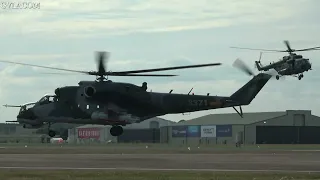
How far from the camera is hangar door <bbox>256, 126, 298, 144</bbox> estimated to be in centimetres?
12775

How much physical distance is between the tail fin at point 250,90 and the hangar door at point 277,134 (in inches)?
2523

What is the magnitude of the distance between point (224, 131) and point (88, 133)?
32994 millimetres

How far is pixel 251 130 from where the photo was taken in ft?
429

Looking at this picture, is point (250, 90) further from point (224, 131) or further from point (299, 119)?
point (299, 119)

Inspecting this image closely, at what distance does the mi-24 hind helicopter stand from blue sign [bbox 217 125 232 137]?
242ft

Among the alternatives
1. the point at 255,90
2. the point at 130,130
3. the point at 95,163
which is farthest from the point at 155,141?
the point at 95,163

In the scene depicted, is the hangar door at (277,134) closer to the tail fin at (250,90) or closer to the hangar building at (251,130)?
the hangar building at (251,130)

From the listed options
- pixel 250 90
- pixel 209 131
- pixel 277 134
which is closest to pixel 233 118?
pixel 209 131

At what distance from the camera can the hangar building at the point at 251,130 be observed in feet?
424

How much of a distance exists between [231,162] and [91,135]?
9692cm

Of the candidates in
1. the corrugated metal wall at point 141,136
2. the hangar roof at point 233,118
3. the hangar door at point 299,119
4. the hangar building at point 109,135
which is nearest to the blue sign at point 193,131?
the hangar roof at point 233,118

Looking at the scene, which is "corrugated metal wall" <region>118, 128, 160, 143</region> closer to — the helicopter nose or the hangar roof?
the hangar roof

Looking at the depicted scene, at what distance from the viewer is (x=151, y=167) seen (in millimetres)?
48281

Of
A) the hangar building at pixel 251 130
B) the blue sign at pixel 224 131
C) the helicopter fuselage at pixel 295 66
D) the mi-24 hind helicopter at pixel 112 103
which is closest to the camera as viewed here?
the mi-24 hind helicopter at pixel 112 103
